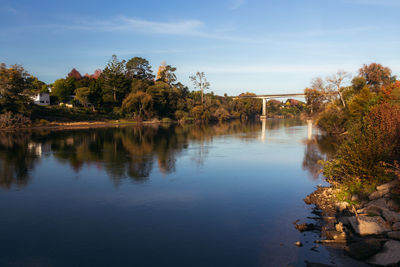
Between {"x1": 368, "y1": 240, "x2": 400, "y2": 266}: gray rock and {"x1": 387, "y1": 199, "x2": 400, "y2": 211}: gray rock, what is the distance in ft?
8.48

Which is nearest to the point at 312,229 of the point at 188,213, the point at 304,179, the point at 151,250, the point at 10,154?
the point at 188,213

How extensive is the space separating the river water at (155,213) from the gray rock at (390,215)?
235 cm

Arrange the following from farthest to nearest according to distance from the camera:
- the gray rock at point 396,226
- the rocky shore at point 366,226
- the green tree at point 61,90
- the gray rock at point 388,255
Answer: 1. the green tree at point 61,90
2. the gray rock at point 396,226
3. the rocky shore at point 366,226
4. the gray rock at point 388,255

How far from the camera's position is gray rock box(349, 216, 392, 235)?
8.65m

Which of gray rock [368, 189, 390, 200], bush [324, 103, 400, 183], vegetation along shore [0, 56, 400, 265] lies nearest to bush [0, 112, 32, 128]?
vegetation along shore [0, 56, 400, 265]

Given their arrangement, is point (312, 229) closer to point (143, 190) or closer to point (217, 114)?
point (143, 190)

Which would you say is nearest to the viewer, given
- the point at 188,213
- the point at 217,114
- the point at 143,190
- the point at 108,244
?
the point at 108,244

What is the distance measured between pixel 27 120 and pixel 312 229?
61.3 meters

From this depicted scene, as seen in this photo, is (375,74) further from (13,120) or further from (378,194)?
(13,120)

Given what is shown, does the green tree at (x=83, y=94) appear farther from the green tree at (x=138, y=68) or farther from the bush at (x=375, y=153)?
the bush at (x=375, y=153)

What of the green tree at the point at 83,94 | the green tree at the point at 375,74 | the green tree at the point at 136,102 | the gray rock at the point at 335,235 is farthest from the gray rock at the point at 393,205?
the green tree at the point at 83,94

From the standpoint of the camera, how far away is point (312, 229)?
1016 cm

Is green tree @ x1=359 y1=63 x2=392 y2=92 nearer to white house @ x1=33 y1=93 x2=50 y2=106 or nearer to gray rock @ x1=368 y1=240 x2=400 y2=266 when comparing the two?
gray rock @ x1=368 y1=240 x2=400 y2=266

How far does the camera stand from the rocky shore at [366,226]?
775 cm
